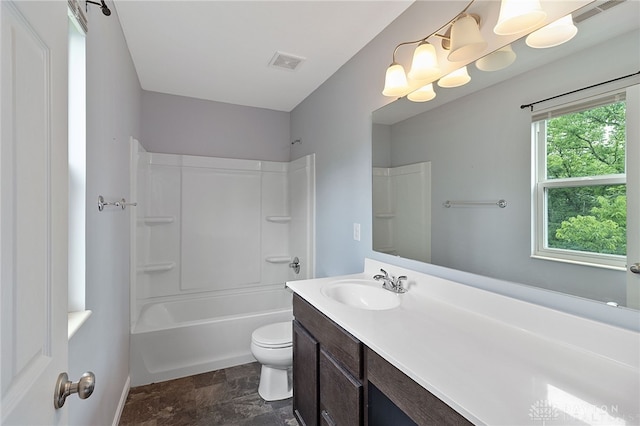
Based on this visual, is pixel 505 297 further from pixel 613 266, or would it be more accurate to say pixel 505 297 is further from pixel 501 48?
pixel 501 48

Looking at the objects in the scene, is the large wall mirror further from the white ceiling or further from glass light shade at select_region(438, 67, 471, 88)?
the white ceiling

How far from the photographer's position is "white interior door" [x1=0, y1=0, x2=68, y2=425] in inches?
17.5

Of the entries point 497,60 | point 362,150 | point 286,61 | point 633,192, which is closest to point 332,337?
point 633,192

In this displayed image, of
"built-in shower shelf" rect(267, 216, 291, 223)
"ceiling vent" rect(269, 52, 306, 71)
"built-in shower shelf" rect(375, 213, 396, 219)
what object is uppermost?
"ceiling vent" rect(269, 52, 306, 71)

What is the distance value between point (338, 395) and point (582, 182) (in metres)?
1.17

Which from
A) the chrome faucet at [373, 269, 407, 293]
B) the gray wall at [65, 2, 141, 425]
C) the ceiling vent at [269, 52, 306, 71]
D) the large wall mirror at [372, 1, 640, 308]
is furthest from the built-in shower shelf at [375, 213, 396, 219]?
the gray wall at [65, 2, 141, 425]

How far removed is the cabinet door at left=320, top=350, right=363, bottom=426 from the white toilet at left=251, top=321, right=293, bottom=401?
67 centimetres

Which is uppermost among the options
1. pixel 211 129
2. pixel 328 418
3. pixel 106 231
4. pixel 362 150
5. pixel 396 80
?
pixel 211 129

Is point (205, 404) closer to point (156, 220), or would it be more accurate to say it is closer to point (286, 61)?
point (156, 220)

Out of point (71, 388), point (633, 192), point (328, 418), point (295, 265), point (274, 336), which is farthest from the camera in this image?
point (295, 265)

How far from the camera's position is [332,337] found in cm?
127

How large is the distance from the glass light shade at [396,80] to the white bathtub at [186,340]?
2.04 metres

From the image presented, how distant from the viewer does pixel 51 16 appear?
0.60 meters

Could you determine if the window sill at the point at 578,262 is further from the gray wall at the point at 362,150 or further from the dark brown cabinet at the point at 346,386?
the dark brown cabinet at the point at 346,386
